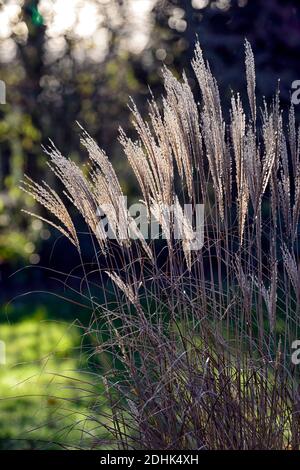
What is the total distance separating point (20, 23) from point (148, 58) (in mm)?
1101

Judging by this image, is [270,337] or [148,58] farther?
[148,58]

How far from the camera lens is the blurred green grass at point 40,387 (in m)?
3.20

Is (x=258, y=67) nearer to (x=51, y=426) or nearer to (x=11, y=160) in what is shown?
(x=11, y=160)

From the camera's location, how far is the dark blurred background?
582 centimetres

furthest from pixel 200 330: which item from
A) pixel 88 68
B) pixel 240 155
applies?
pixel 88 68

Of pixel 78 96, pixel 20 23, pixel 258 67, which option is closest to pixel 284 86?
pixel 258 67

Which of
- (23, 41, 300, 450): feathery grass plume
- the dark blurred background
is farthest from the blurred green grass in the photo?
the dark blurred background

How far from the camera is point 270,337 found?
2270mm

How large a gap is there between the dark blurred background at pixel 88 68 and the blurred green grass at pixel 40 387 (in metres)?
0.89

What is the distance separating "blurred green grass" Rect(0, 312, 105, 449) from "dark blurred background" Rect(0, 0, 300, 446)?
888 mm

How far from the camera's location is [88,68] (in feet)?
21.8

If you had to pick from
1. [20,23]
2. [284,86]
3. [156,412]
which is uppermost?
[20,23]

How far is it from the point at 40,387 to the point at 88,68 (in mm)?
4173

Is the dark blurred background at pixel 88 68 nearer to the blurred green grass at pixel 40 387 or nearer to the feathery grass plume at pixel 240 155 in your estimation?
the blurred green grass at pixel 40 387
